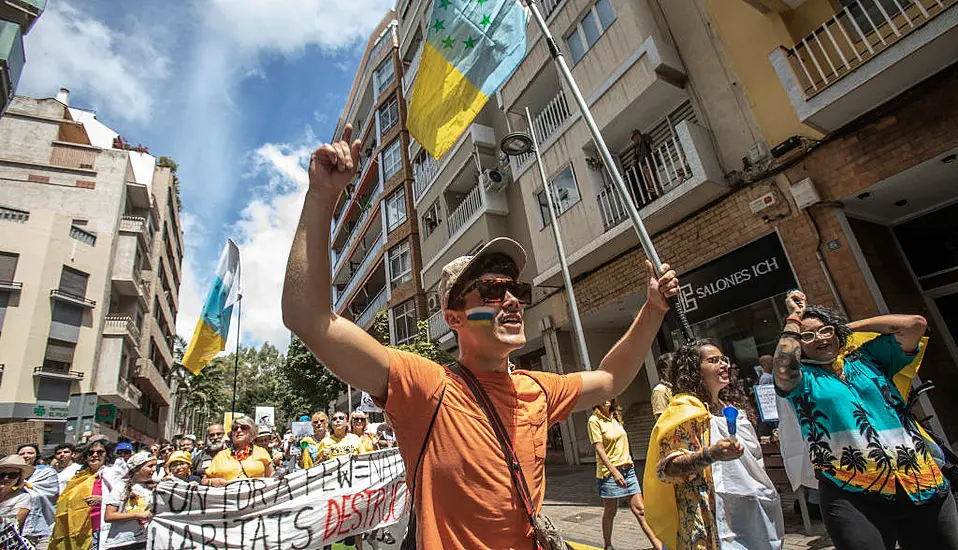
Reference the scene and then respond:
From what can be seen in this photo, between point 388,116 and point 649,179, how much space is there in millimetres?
19704

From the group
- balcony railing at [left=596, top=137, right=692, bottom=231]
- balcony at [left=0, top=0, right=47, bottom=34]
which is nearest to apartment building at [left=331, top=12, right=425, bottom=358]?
balcony railing at [left=596, top=137, right=692, bottom=231]

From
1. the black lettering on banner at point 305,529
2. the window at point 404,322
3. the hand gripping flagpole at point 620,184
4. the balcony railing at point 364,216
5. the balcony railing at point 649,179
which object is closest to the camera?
the hand gripping flagpole at point 620,184

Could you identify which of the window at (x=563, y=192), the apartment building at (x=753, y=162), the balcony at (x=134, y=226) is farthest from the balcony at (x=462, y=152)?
the balcony at (x=134, y=226)

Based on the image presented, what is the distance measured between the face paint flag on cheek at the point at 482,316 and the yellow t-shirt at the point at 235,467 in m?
5.38

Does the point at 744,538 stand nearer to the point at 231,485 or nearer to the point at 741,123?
the point at 231,485

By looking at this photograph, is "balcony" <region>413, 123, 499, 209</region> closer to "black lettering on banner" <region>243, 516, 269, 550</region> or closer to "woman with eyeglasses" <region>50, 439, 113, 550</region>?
"woman with eyeglasses" <region>50, 439, 113, 550</region>

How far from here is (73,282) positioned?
78.3 feet

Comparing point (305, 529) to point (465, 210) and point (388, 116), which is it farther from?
point (388, 116)

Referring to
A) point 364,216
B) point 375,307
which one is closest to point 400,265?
point 375,307

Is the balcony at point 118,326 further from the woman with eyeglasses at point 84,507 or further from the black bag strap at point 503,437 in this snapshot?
the black bag strap at point 503,437

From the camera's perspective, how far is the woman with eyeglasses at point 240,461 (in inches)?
223

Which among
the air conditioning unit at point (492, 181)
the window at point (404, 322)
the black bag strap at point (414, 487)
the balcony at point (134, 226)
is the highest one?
the balcony at point (134, 226)

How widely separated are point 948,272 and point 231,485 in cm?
1127

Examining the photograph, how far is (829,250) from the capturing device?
7.43m
